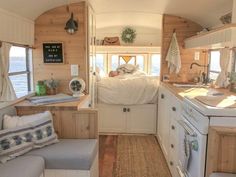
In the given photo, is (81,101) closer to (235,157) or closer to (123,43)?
(235,157)

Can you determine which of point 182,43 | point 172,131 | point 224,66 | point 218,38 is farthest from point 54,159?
point 182,43

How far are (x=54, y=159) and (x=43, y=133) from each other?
0.31 meters

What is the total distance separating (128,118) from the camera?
4.17m

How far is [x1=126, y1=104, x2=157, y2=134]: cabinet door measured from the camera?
13.6ft

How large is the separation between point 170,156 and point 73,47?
1.95 meters

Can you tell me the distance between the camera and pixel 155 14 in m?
3.90

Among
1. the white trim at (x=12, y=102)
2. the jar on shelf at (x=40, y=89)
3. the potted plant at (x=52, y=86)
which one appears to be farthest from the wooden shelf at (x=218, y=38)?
the white trim at (x=12, y=102)

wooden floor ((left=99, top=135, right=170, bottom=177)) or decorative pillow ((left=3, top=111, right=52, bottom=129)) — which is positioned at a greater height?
decorative pillow ((left=3, top=111, right=52, bottom=129))

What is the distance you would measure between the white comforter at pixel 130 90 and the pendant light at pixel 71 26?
1232mm

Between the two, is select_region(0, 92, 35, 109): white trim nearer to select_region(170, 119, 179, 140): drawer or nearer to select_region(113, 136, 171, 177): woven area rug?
select_region(113, 136, 171, 177): woven area rug

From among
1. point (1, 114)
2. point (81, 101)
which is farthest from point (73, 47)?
point (1, 114)

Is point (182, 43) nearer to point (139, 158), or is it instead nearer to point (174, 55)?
point (174, 55)

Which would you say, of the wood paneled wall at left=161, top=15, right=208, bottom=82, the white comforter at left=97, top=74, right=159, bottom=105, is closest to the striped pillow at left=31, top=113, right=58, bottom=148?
the white comforter at left=97, top=74, right=159, bottom=105

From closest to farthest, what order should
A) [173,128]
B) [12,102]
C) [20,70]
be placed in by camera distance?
[12,102] < [173,128] < [20,70]
